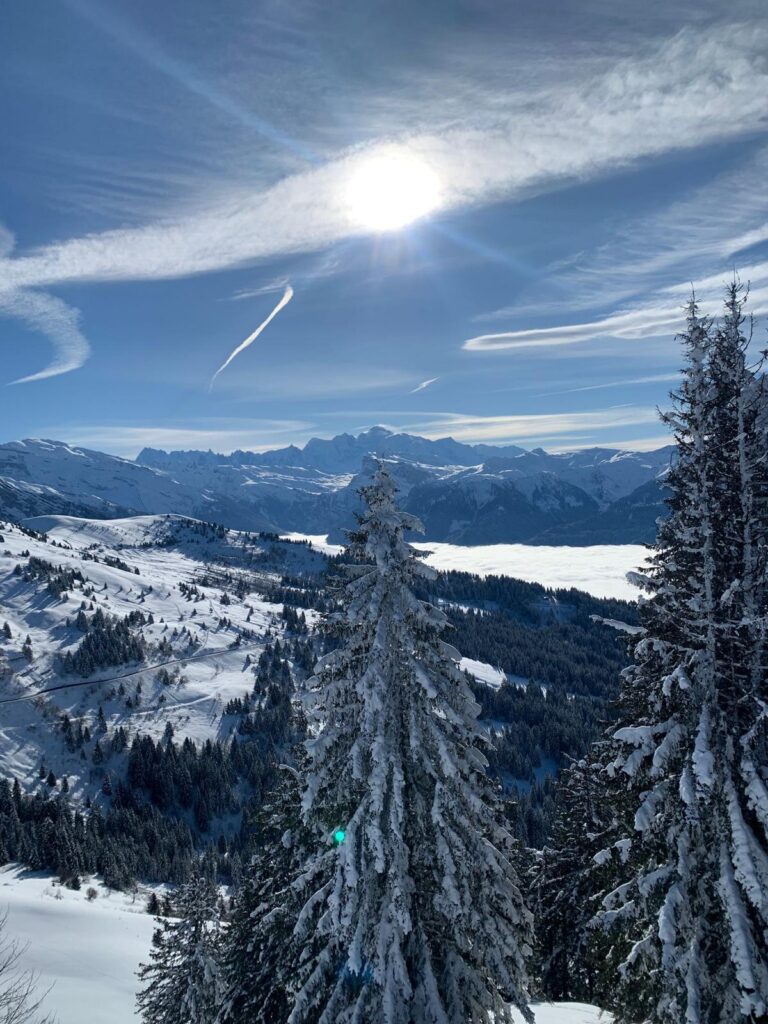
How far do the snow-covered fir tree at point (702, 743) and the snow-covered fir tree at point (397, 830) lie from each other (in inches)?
119

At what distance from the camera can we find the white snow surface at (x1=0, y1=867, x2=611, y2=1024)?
3208 centimetres

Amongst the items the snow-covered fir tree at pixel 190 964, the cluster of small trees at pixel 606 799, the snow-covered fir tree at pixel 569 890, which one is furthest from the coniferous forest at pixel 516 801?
the snow-covered fir tree at pixel 569 890

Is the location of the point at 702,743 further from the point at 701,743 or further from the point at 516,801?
the point at 516,801

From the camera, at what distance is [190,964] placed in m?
29.6

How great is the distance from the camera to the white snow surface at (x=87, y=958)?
3208cm

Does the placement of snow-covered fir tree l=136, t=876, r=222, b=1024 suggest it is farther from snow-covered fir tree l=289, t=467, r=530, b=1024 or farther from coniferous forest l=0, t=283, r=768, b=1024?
snow-covered fir tree l=289, t=467, r=530, b=1024

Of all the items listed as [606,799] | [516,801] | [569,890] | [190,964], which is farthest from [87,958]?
[606,799]

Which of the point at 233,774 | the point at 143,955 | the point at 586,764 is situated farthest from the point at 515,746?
the point at 586,764

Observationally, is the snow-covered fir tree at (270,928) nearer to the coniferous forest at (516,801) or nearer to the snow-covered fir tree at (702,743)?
the coniferous forest at (516,801)

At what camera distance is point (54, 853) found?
102m

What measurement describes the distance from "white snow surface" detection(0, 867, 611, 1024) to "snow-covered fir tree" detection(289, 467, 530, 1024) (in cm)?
1261

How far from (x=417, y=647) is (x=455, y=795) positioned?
3.64 metres

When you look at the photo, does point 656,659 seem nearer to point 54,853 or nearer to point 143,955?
point 143,955

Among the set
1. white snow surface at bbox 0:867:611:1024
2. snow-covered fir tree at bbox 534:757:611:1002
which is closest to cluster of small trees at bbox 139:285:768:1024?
white snow surface at bbox 0:867:611:1024
